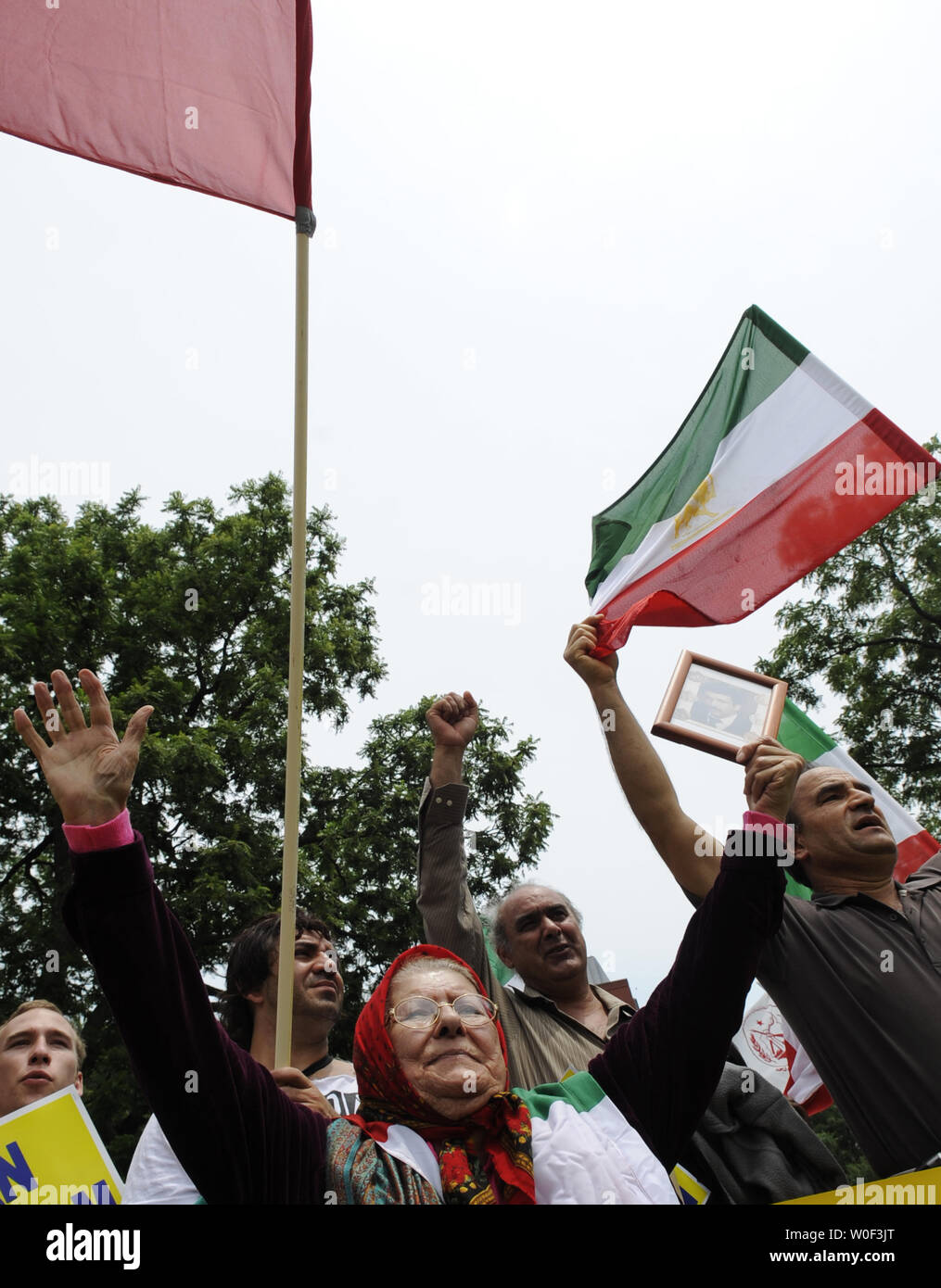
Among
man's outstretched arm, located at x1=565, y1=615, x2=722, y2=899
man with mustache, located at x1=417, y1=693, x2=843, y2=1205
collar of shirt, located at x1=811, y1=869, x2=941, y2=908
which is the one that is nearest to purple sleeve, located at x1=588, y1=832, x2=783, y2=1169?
man's outstretched arm, located at x1=565, y1=615, x2=722, y2=899

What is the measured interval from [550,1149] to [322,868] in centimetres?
1160

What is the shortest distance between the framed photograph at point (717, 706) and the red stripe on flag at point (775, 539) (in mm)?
1018

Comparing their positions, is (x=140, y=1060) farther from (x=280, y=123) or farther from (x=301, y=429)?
(x=280, y=123)

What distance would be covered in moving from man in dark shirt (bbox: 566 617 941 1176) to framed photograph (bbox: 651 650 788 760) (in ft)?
0.51

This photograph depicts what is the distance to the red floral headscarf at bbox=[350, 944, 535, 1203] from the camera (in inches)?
81.0

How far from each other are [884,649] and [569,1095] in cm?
1395

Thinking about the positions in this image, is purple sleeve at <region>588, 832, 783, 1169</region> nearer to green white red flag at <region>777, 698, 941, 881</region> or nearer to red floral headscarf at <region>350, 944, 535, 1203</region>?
red floral headscarf at <region>350, 944, 535, 1203</region>

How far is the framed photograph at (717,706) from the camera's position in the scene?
3305mm

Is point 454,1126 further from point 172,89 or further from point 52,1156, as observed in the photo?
point 172,89

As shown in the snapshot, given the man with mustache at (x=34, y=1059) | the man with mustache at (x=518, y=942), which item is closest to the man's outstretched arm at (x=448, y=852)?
the man with mustache at (x=518, y=942)

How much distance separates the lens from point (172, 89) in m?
4.36

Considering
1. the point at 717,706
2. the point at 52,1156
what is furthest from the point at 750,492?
the point at 52,1156

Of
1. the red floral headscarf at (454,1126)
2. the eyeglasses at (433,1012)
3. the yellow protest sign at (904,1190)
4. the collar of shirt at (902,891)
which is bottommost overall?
the yellow protest sign at (904,1190)

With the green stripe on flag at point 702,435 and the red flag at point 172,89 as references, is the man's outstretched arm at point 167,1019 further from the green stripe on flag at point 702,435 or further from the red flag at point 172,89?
the green stripe on flag at point 702,435
